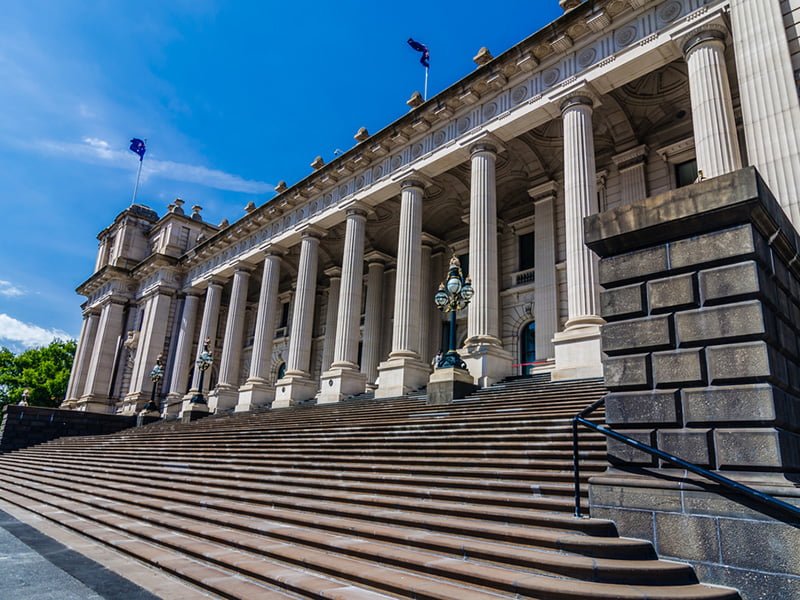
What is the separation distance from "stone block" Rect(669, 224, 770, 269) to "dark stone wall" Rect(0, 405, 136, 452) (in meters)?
32.9

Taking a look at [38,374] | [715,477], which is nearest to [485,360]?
[715,477]

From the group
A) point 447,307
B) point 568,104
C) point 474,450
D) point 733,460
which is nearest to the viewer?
point 733,460

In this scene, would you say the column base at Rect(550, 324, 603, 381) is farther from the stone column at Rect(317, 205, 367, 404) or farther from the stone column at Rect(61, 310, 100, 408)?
the stone column at Rect(61, 310, 100, 408)

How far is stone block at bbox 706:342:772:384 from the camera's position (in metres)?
4.50

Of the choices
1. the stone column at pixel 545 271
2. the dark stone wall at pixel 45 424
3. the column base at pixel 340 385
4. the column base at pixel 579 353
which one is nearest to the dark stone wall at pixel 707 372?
the column base at pixel 579 353

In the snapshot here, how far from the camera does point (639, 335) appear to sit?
17.3 feet

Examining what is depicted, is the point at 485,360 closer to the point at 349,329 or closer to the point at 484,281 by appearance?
the point at 484,281

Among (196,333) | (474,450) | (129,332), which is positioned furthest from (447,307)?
(129,332)

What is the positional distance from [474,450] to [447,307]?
22.8 ft

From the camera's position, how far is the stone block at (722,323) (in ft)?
15.1

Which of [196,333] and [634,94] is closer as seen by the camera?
[634,94]

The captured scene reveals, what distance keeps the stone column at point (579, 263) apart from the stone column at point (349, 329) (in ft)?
31.8

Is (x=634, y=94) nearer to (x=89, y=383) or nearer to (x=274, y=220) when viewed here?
(x=274, y=220)

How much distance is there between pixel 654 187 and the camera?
781 inches
